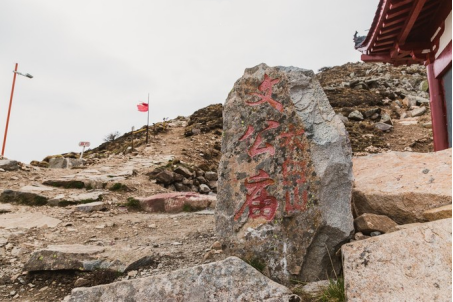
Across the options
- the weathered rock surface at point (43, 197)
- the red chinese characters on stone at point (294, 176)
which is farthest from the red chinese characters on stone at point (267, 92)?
the weathered rock surface at point (43, 197)

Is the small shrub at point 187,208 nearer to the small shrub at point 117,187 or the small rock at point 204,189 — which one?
the small shrub at point 117,187

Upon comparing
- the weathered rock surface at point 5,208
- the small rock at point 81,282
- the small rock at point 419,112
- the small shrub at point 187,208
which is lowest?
the small rock at point 81,282

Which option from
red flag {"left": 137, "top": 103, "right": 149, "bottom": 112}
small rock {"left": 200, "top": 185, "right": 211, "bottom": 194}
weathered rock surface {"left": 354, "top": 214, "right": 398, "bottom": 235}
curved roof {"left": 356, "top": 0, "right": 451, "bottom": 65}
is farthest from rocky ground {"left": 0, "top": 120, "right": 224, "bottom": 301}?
curved roof {"left": 356, "top": 0, "right": 451, "bottom": 65}

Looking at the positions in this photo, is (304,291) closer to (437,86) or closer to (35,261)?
(35,261)

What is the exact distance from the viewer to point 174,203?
8.15 meters

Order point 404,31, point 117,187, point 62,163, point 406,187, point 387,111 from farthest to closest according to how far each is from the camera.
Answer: point 387,111 → point 62,163 → point 117,187 → point 404,31 → point 406,187

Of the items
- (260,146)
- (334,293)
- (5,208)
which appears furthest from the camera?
(5,208)

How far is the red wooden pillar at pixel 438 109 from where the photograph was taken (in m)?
5.99

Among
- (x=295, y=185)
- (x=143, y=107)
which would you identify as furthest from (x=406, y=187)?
(x=143, y=107)

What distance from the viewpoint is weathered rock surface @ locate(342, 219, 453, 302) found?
2270mm

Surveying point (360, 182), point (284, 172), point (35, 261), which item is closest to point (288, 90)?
point (284, 172)

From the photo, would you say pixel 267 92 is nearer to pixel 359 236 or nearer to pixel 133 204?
pixel 359 236

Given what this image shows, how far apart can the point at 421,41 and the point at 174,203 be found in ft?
20.5

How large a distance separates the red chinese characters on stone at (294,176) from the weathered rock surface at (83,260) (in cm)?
227
